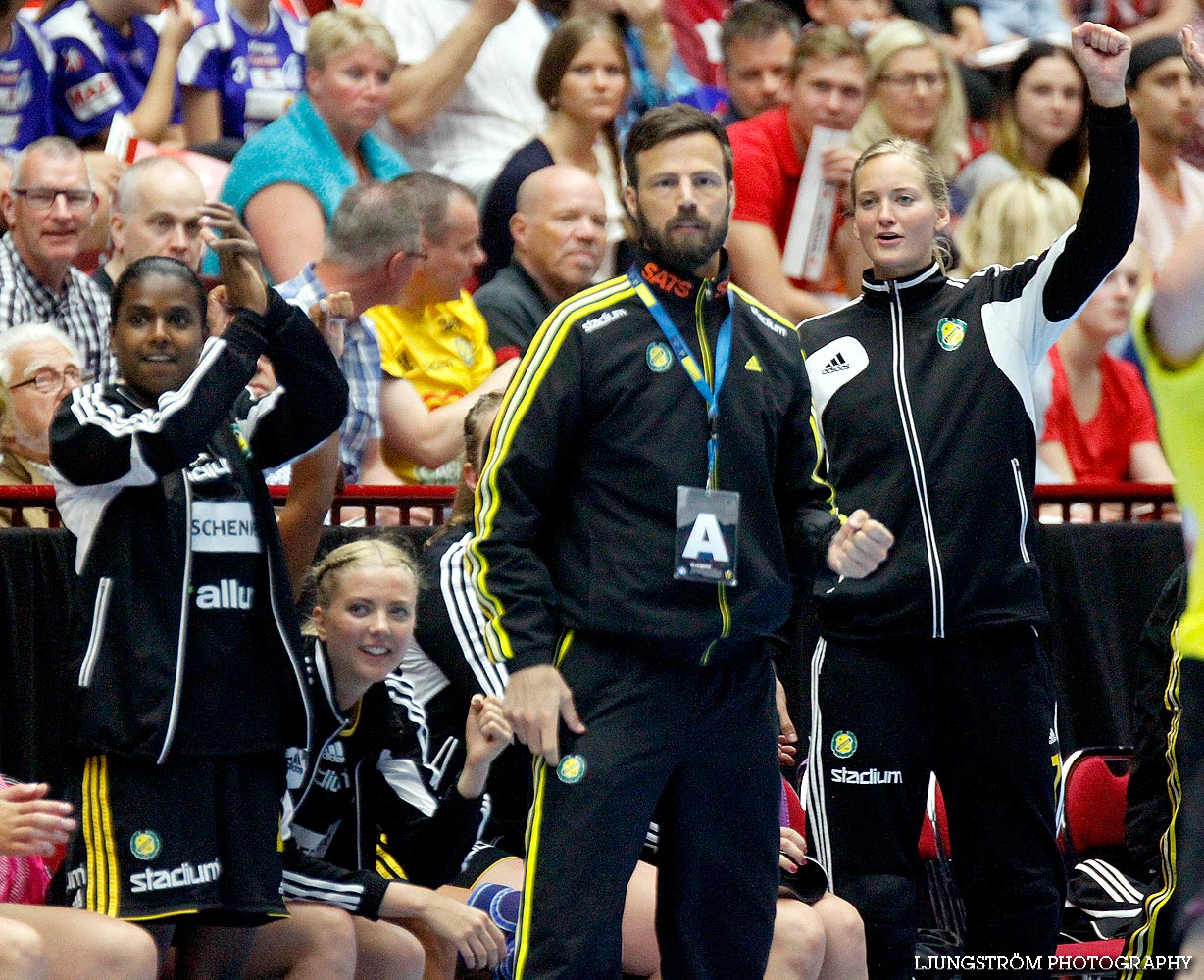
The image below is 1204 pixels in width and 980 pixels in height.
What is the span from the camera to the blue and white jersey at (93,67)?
293 inches

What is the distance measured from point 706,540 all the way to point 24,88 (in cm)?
432

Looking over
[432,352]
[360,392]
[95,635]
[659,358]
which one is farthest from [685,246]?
[432,352]

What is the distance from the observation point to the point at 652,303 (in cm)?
408

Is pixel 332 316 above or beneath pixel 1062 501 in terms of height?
above

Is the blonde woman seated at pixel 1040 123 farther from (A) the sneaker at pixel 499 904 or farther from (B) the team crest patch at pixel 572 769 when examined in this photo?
(B) the team crest patch at pixel 572 769

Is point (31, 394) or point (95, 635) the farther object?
point (31, 394)

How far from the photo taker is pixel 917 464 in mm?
4762

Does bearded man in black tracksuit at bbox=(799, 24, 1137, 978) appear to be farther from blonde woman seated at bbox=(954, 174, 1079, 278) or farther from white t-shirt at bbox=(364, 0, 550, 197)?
white t-shirt at bbox=(364, 0, 550, 197)

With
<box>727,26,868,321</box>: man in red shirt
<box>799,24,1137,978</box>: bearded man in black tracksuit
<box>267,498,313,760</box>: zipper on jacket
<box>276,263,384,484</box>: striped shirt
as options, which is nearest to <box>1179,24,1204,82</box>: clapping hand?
<box>799,24,1137,978</box>: bearded man in black tracksuit

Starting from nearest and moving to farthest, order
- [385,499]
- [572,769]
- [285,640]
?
[572,769], [285,640], [385,499]

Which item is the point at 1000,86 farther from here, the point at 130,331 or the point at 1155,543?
the point at 130,331

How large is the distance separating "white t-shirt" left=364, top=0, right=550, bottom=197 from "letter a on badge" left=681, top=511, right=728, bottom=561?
4.20 meters

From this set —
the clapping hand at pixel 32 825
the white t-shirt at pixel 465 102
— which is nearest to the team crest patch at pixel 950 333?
the clapping hand at pixel 32 825

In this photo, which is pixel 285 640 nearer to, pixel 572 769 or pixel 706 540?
pixel 572 769
